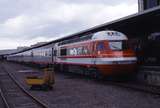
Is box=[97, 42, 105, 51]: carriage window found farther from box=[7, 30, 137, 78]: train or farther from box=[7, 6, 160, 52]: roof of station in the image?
box=[7, 6, 160, 52]: roof of station

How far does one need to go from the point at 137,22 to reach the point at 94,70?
3936 mm

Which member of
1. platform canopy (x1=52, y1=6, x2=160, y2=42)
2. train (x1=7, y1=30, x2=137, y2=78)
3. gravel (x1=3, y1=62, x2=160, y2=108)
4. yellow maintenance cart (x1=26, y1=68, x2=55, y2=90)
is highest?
platform canopy (x1=52, y1=6, x2=160, y2=42)

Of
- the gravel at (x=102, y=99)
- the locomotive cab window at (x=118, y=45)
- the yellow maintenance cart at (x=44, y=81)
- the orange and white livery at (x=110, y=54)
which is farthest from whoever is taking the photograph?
the locomotive cab window at (x=118, y=45)

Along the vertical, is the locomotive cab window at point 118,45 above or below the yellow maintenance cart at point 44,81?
above

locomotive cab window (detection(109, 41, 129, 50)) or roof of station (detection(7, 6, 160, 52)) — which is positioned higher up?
roof of station (detection(7, 6, 160, 52))

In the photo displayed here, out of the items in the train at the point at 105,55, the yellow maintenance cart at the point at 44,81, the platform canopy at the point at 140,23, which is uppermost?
the platform canopy at the point at 140,23

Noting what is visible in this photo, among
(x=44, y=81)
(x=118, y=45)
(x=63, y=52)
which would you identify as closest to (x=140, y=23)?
(x=118, y=45)

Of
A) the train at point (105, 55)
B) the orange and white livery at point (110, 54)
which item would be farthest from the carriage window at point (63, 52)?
the orange and white livery at point (110, 54)

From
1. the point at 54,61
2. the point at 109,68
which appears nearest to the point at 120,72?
the point at 109,68

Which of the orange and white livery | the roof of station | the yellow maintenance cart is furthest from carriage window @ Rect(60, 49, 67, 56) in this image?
the yellow maintenance cart

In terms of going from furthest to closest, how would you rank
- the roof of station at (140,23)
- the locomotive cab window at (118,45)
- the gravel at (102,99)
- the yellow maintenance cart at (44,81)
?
1. the locomotive cab window at (118,45)
2. the yellow maintenance cart at (44,81)
3. the roof of station at (140,23)
4. the gravel at (102,99)

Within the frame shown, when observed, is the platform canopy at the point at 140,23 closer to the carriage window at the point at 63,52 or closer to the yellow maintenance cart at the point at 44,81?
the carriage window at the point at 63,52

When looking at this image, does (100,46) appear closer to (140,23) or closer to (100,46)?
(100,46)

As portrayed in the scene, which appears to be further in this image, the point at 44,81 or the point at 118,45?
the point at 118,45
